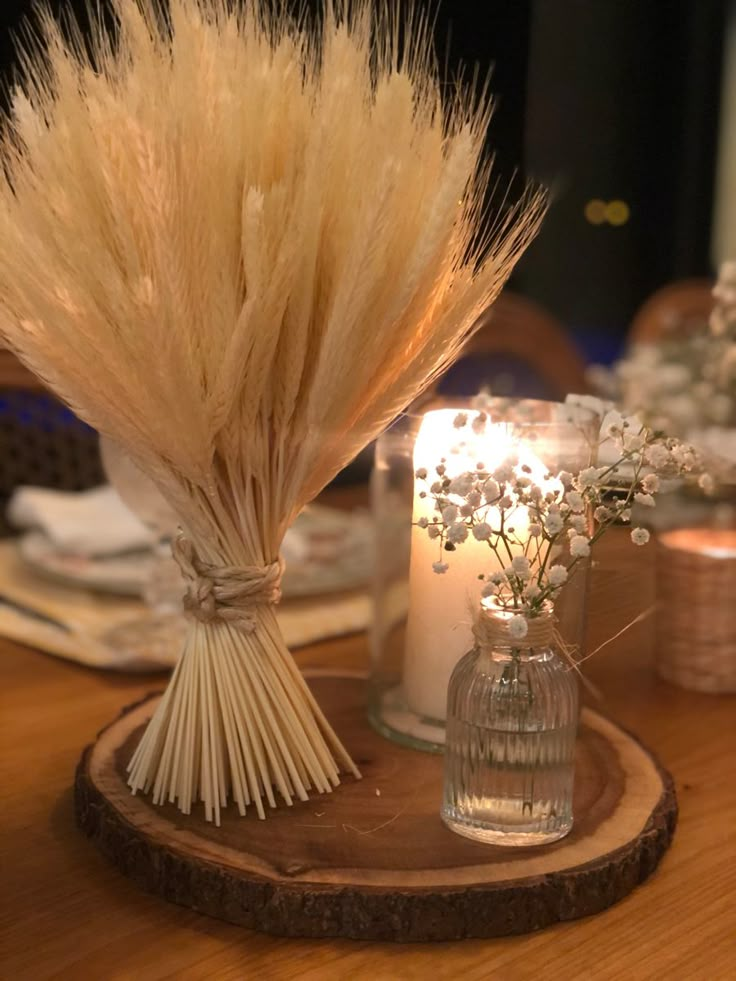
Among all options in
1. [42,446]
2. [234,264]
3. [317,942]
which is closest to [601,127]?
[42,446]

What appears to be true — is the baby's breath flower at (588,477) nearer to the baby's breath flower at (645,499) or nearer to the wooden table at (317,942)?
the baby's breath flower at (645,499)

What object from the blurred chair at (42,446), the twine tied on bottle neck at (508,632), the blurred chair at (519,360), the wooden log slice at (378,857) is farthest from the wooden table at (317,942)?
the blurred chair at (519,360)

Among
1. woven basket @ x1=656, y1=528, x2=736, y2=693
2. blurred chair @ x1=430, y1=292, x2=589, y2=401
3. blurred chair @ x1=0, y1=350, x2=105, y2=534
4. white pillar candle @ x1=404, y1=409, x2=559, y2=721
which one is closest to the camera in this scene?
white pillar candle @ x1=404, y1=409, x2=559, y2=721

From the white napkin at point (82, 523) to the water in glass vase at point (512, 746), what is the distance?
658 millimetres

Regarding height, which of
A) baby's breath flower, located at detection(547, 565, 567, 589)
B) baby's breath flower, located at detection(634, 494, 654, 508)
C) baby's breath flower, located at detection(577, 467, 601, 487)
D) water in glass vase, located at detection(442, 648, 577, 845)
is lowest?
water in glass vase, located at detection(442, 648, 577, 845)

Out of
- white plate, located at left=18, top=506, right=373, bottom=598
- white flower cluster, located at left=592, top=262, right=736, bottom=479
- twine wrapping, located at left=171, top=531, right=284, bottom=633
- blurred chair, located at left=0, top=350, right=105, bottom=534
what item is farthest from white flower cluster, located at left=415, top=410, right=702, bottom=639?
blurred chair, located at left=0, top=350, right=105, bottom=534

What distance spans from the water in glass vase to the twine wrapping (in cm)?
13

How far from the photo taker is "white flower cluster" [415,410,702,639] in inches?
26.0

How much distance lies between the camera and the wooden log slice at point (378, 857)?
0.65 meters

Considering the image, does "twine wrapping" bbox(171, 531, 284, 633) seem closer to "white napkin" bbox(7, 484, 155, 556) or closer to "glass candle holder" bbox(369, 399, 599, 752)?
"glass candle holder" bbox(369, 399, 599, 752)

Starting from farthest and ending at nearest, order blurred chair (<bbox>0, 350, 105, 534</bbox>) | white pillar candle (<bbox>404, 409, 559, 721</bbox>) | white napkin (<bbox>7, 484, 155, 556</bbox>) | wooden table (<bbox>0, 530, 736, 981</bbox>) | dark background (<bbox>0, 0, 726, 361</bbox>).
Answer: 1. blurred chair (<bbox>0, 350, 105, 534</bbox>)
2. white napkin (<bbox>7, 484, 155, 556</bbox>)
3. dark background (<bbox>0, 0, 726, 361</bbox>)
4. white pillar candle (<bbox>404, 409, 559, 721</bbox>)
5. wooden table (<bbox>0, 530, 736, 981</bbox>)

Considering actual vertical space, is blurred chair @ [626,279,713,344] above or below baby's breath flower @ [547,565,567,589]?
A: above

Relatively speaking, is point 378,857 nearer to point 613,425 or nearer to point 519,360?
point 613,425

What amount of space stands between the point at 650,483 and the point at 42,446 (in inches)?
53.2
